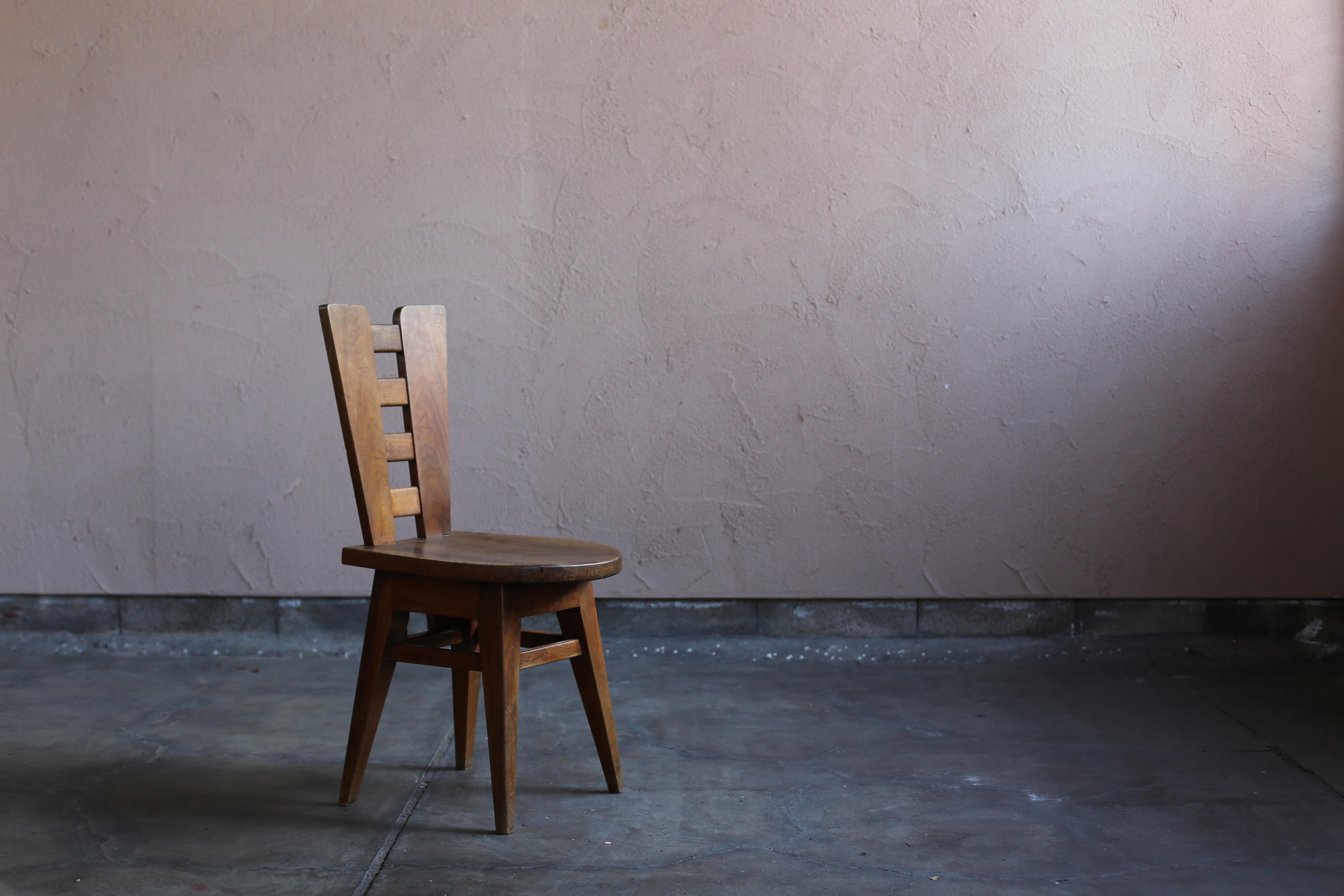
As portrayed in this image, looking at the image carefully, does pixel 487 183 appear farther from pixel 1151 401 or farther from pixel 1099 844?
pixel 1099 844

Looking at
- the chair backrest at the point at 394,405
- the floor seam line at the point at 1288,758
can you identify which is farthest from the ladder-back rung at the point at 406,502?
the floor seam line at the point at 1288,758

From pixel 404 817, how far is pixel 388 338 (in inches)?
34.9

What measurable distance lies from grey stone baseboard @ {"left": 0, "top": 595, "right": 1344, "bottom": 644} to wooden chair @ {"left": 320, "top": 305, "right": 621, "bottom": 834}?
96cm

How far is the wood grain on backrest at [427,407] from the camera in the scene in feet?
6.86

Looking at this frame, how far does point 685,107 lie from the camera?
296 centimetres

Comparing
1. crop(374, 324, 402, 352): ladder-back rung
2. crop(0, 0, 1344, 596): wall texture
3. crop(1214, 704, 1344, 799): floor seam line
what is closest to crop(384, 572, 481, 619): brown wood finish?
crop(374, 324, 402, 352): ladder-back rung

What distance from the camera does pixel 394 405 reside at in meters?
2.07

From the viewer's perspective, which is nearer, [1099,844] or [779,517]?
[1099,844]

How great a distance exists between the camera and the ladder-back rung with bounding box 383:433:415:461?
80.1 inches

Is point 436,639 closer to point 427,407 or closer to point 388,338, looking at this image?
point 427,407

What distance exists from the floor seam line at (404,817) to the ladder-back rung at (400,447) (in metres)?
0.63

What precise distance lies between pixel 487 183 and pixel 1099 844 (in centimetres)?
221

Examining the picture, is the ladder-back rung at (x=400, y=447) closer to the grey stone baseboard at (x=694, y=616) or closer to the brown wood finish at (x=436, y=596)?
the brown wood finish at (x=436, y=596)

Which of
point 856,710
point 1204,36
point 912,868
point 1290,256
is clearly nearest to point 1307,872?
point 912,868
